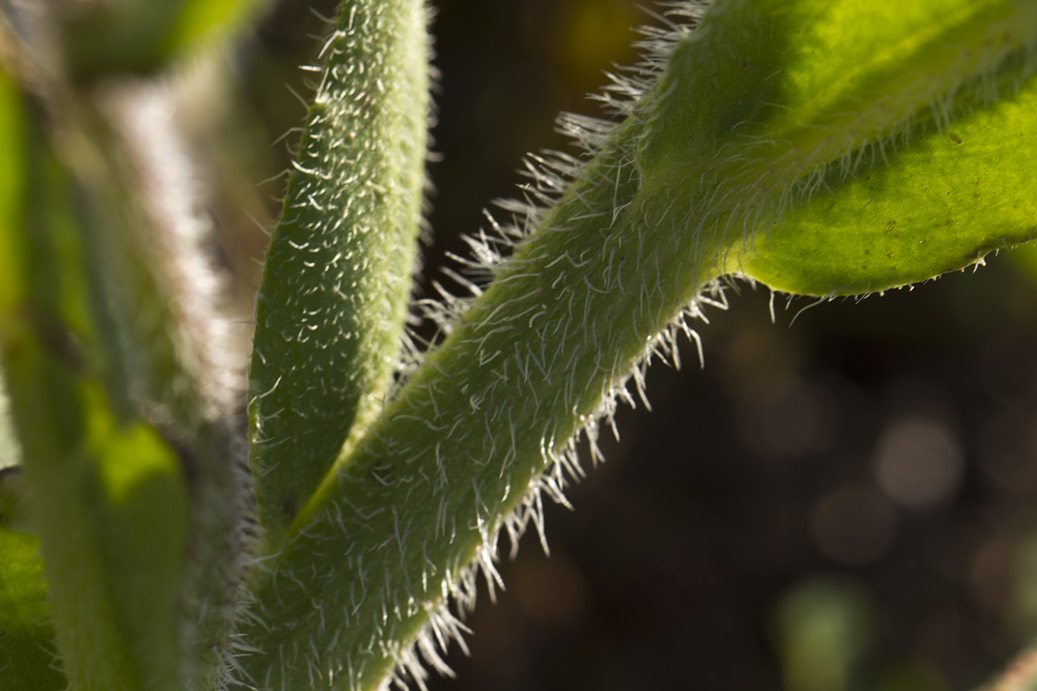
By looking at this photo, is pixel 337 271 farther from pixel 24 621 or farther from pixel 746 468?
pixel 746 468

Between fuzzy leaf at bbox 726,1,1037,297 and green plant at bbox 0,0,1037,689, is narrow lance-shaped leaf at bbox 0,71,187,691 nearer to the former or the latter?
green plant at bbox 0,0,1037,689

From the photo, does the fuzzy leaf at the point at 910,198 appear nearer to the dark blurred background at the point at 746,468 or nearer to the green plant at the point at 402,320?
the green plant at the point at 402,320

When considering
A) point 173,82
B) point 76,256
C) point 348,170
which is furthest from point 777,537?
point 348,170

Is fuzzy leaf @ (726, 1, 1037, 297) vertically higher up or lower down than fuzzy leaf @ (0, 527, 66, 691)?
higher up

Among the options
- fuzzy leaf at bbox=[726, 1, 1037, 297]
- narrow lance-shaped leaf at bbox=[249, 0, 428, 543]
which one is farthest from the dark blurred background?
fuzzy leaf at bbox=[726, 1, 1037, 297]

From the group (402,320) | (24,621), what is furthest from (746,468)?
(24,621)

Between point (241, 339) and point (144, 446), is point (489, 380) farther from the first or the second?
point (241, 339)

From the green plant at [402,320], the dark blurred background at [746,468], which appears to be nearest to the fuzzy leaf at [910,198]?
the green plant at [402,320]

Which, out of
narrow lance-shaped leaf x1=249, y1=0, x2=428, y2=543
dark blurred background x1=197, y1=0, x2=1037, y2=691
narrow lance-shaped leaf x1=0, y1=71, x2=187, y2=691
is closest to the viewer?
narrow lance-shaped leaf x1=0, y1=71, x2=187, y2=691
